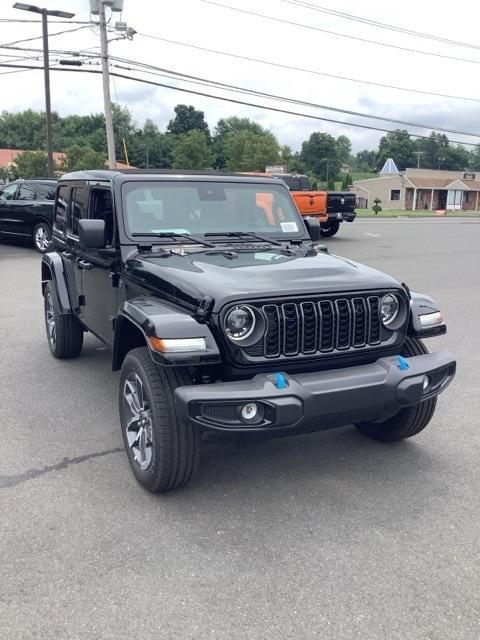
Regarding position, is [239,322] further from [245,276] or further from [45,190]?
[45,190]

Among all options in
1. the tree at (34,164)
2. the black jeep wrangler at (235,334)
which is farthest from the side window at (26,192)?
the tree at (34,164)

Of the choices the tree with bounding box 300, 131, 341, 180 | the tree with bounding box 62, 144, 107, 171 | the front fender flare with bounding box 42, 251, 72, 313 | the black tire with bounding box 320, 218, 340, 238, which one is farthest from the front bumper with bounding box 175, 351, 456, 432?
the tree with bounding box 300, 131, 341, 180

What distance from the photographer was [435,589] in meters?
2.67

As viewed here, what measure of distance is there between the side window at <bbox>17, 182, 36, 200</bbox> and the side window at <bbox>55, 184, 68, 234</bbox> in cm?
872

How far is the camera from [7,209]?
14.8 meters

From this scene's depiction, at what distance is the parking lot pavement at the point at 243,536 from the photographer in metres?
2.50

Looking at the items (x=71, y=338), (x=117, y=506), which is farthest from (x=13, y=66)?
(x=117, y=506)

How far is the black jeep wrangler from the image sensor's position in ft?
10.0

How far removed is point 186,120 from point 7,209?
104484 mm

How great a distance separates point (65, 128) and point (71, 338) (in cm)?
9106

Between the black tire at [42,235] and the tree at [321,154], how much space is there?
112827 millimetres

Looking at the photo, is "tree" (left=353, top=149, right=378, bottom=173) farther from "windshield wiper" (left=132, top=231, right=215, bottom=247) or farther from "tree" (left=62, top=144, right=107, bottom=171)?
"windshield wiper" (left=132, top=231, right=215, bottom=247)

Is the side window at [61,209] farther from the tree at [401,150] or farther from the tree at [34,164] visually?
the tree at [401,150]

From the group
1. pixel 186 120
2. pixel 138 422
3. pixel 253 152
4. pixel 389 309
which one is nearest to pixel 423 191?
pixel 253 152
